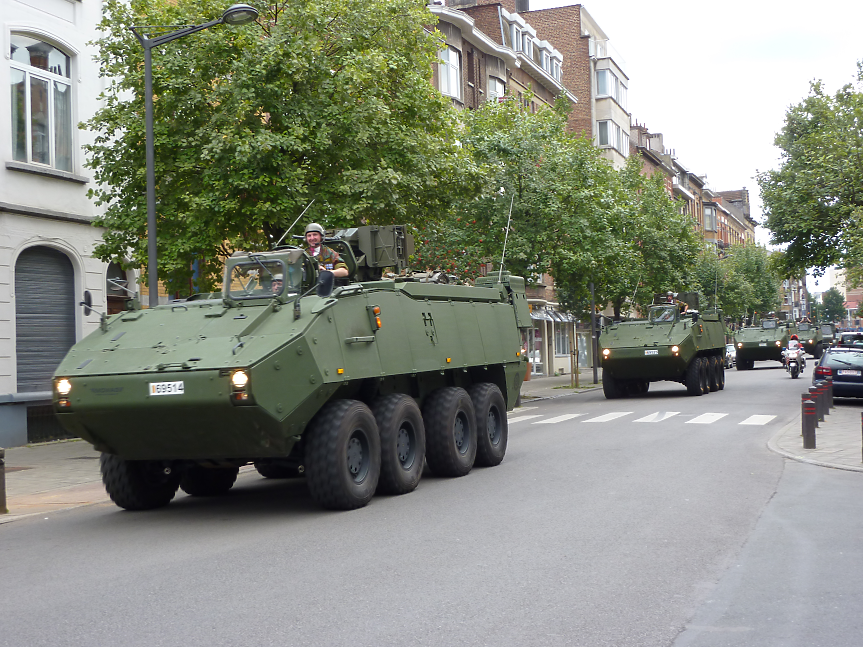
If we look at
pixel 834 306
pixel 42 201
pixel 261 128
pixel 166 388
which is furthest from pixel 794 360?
pixel 834 306

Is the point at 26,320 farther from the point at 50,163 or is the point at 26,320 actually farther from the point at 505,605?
the point at 505,605

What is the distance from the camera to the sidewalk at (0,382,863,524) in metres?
11.3

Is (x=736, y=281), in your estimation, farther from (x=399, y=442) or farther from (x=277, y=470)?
(x=277, y=470)

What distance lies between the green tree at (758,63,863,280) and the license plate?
19.2 meters

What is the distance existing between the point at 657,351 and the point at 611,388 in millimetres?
2275

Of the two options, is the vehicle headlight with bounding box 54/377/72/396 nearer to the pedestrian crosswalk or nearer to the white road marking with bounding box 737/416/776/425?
the pedestrian crosswalk

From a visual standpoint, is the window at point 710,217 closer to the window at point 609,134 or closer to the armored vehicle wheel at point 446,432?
the window at point 609,134

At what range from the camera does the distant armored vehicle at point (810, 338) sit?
55.0 m

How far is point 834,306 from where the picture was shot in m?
166

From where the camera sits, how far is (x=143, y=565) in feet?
24.1

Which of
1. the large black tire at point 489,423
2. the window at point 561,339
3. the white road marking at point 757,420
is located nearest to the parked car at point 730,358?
the window at point 561,339

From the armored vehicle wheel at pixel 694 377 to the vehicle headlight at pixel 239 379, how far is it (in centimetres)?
1987

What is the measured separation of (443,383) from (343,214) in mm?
4863

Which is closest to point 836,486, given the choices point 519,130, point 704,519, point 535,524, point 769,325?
point 704,519
